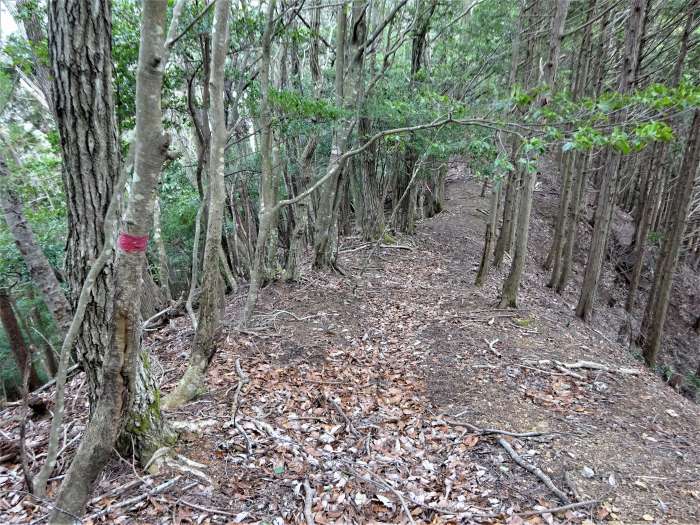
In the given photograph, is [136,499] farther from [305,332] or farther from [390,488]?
[305,332]

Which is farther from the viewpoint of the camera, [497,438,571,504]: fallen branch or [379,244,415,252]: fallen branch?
[379,244,415,252]: fallen branch

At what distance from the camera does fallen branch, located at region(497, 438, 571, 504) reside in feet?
10.5

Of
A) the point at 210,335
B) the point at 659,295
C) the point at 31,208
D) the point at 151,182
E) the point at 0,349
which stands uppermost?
the point at 151,182

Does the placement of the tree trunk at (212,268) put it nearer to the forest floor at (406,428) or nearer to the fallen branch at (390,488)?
the forest floor at (406,428)

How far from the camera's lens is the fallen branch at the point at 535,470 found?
10.5 ft

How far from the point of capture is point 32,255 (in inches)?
186

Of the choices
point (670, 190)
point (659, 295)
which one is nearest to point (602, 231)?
point (659, 295)

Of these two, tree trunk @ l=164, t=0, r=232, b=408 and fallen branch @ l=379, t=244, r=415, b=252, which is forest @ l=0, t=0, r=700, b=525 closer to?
tree trunk @ l=164, t=0, r=232, b=408

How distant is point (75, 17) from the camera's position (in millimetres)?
2322

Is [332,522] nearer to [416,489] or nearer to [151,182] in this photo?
[416,489]

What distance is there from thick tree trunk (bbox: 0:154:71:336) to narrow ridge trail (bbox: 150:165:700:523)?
1711mm

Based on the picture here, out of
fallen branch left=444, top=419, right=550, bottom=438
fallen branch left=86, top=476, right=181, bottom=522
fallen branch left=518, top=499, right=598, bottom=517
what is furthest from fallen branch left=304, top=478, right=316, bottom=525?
fallen branch left=444, top=419, right=550, bottom=438

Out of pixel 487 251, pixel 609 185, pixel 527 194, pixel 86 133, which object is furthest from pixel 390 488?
pixel 609 185

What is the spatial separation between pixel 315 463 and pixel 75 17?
3.75 meters
